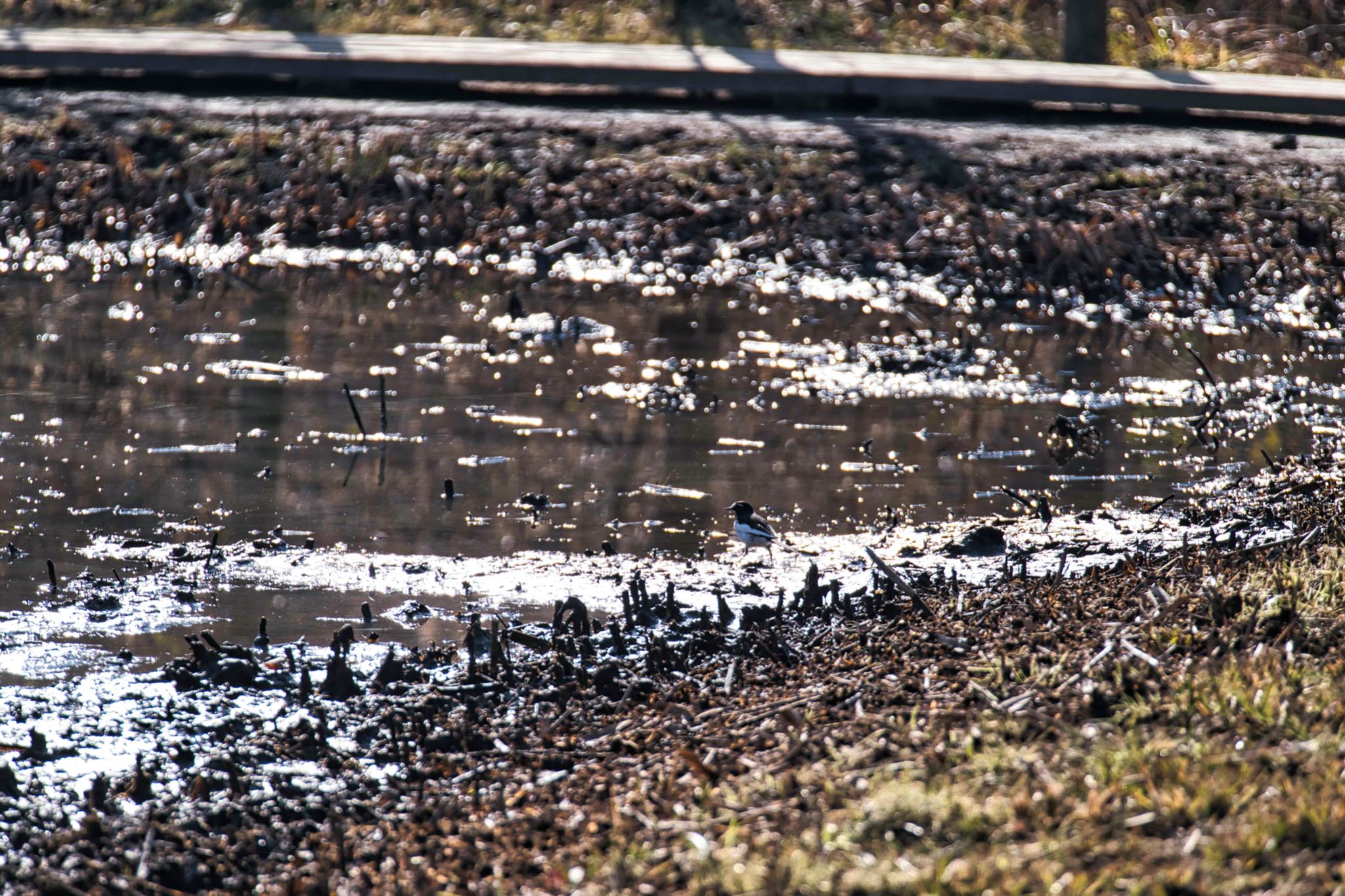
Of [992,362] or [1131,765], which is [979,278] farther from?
[1131,765]

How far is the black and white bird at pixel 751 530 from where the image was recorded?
639 cm

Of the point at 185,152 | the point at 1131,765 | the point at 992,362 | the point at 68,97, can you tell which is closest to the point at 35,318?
the point at 185,152

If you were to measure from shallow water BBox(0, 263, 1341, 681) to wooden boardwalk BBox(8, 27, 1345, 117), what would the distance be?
328 cm

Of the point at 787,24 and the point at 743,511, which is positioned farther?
the point at 787,24

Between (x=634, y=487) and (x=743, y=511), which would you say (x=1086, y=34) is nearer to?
(x=634, y=487)

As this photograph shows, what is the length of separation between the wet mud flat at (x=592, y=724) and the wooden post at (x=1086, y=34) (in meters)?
11.8

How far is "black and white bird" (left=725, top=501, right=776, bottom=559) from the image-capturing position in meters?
6.39

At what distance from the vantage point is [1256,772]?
3.73 meters

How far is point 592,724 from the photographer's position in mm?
4777

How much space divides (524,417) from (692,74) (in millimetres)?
6671

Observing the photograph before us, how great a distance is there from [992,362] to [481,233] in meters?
4.43

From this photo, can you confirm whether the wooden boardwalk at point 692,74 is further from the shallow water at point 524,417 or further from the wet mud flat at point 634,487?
the shallow water at point 524,417

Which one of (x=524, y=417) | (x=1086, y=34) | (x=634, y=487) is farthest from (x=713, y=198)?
(x=1086, y=34)

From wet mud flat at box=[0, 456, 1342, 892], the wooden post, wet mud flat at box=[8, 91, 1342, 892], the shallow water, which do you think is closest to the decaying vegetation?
wet mud flat at box=[8, 91, 1342, 892]
